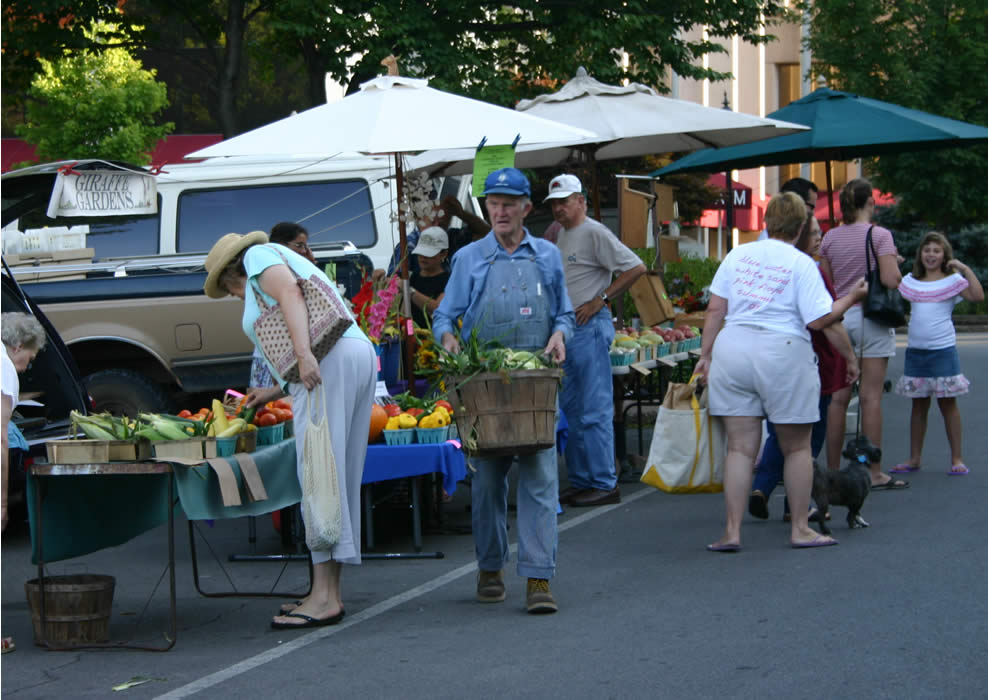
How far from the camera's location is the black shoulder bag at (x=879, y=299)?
973 centimetres

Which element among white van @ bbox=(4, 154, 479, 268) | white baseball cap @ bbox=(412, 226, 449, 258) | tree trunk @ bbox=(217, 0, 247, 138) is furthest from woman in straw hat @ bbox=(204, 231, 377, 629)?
tree trunk @ bbox=(217, 0, 247, 138)

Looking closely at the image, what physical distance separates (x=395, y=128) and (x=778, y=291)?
7.96 ft

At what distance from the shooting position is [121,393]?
1159 centimetres

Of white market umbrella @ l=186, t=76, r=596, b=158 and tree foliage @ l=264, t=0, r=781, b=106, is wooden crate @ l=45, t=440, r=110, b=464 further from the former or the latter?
tree foliage @ l=264, t=0, r=781, b=106

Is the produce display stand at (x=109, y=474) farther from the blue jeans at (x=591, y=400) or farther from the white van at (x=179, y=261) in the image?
the white van at (x=179, y=261)

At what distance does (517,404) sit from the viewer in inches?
254

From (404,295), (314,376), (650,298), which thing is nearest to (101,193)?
(404,295)

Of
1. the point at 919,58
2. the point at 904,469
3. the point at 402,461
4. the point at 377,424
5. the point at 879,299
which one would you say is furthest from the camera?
the point at 919,58

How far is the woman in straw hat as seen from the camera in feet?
20.5

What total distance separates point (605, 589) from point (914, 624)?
1569 millimetres

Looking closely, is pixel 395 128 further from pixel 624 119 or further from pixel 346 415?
pixel 624 119

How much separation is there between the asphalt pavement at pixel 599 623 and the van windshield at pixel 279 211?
14.9 feet

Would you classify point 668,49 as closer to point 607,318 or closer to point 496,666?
point 607,318

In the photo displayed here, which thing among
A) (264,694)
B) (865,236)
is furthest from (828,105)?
(264,694)
